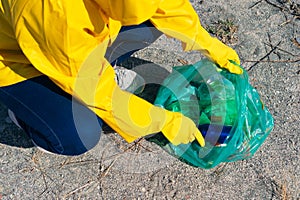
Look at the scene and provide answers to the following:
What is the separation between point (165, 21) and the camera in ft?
4.72

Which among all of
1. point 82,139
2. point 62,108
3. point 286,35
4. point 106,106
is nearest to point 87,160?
point 82,139

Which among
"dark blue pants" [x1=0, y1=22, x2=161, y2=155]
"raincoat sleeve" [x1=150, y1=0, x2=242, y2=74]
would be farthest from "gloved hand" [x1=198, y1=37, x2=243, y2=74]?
"dark blue pants" [x1=0, y1=22, x2=161, y2=155]

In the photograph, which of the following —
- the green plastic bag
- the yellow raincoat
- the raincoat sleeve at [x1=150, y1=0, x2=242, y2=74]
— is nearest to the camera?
the yellow raincoat

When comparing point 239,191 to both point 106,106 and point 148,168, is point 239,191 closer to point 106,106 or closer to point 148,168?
point 148,168

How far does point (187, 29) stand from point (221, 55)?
169 millimetres

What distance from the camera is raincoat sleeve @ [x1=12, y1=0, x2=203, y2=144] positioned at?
1.14 m

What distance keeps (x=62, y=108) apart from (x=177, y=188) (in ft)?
1.37

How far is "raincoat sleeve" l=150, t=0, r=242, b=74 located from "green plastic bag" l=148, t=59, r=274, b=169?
4 centimetres

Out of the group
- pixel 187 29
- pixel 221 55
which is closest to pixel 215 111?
pixel 221 55

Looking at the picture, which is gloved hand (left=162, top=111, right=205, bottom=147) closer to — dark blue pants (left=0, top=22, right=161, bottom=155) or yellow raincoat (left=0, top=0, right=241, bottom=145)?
yellow raincoat (left=0, top=0, right=241, bottom=145)

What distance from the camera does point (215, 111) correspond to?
1626 mm

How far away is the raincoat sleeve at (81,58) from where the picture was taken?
1.14 metres

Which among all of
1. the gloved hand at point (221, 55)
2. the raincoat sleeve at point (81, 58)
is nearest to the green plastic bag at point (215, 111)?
the gloved hand at point (221, 55)

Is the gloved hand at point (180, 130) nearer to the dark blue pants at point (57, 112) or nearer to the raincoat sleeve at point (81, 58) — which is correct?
the raincoat sleeve at point (81, 58)
